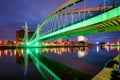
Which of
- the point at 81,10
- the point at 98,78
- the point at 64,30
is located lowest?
the point at 98,78

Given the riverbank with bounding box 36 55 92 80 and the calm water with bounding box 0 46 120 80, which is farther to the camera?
the calm water with bounding box 0 46 120 80

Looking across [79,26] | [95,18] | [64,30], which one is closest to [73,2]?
[64,30]

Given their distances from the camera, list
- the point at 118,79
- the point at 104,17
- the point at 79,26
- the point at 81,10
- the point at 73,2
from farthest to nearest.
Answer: the point at 81,10 < the point at 73,2 < the point at 79,26 < the point at 104,17 < the point at 118,79

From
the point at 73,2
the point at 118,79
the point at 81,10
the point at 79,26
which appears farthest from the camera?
the point at 81,10

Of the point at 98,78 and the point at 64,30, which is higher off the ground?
the point at 64,30

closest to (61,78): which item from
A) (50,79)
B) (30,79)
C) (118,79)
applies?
(50,79)

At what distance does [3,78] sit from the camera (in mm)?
19719

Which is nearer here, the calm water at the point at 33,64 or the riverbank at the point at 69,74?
the riverbank at the point at 69,74

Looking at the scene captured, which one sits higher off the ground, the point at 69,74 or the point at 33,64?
the point at 69,74

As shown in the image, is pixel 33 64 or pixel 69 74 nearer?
pixel 69 74

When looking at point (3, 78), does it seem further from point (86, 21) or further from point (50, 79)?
point (86, 21)

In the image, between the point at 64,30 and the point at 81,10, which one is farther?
the point at 81,10

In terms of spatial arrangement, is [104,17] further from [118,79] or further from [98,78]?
[118,79]

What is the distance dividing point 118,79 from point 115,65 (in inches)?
256
